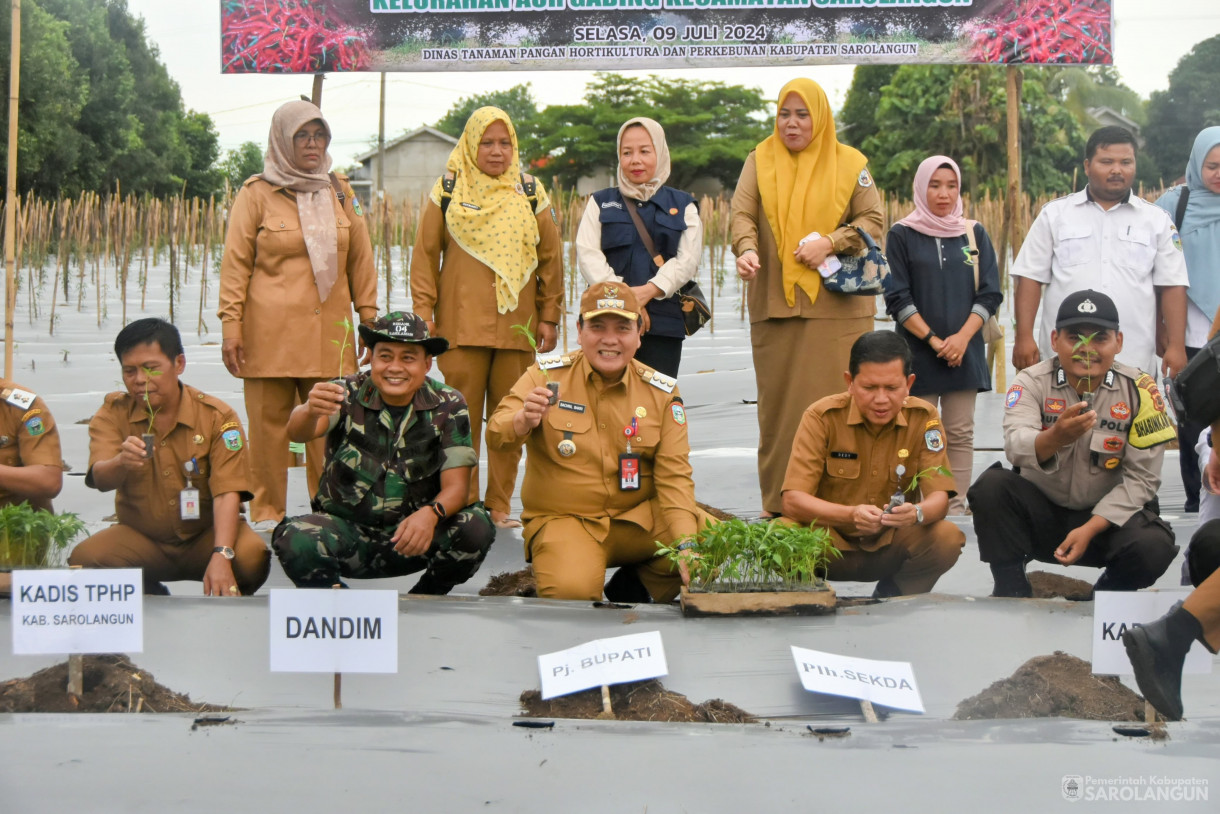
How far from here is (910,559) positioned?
126 inches

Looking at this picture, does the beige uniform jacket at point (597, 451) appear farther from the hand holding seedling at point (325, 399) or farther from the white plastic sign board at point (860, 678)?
the white plastic sign board at point (860, 678)

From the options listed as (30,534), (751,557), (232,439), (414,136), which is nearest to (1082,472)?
(751,557)

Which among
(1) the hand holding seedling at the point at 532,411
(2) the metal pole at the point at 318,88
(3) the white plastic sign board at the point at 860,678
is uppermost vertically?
(2) the metal pole at the point at 318,88

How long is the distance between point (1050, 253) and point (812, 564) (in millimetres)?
1922

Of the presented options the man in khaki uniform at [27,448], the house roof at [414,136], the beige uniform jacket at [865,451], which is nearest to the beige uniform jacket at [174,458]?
the man in khaki uniform at [27,448]

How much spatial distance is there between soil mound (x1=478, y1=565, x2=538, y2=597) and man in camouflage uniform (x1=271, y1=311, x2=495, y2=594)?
0.22 meters

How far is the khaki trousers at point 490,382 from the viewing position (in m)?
4.00

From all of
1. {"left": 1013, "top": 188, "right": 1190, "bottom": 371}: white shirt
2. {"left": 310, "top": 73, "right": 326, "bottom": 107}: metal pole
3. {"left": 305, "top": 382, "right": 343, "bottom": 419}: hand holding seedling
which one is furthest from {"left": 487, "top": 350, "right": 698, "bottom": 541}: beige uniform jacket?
{"left": 310, "top": 73, "right": 326, "bottom": 107}: metal pole

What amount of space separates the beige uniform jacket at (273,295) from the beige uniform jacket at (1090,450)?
2060mm

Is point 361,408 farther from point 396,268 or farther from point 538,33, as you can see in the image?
point 396,268

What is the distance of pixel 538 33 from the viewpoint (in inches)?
184

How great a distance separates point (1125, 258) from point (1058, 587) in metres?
1.25

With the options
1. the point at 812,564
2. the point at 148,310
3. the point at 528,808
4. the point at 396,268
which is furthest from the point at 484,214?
the point at 396,268

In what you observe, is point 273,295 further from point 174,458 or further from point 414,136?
point 414,136
